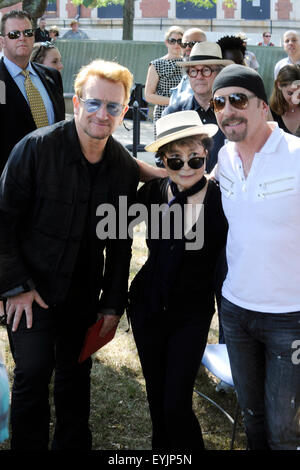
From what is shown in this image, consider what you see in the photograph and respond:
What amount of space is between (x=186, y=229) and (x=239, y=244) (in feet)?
1.20

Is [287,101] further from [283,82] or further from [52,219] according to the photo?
[52,219]

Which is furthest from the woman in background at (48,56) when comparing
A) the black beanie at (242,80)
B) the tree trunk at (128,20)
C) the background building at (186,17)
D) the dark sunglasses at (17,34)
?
the background building at (186,17)

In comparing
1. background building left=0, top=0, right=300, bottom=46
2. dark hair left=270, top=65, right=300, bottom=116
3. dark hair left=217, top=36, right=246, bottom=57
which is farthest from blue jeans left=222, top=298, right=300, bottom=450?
background building left=0, top=0, right=300, bottom=46

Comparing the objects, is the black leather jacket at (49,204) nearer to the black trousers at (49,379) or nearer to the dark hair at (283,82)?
the black trousers at (49,379)

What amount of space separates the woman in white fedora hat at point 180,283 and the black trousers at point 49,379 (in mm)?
412

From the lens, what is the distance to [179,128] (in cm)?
325

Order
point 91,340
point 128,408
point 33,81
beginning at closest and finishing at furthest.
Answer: point 91,340, point 128,408, point 33,81

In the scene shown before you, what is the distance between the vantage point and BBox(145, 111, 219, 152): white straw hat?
10.4 ft

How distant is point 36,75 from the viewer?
5094 millimetres

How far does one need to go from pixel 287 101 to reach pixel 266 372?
2619 mm

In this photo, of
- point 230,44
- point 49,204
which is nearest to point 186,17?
point 230,44

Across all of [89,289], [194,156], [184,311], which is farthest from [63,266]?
[194,156]

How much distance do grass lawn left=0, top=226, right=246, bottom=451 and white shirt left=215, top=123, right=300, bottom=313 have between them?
1530 mm

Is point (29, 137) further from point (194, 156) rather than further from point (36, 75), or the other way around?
point (36, 75)
